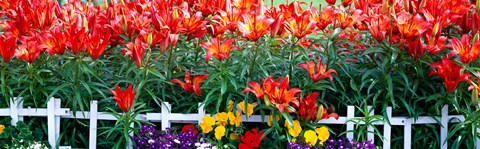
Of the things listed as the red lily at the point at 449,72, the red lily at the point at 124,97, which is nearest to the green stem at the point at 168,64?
the red lily at the point at 124,97

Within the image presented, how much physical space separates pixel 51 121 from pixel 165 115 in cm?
51

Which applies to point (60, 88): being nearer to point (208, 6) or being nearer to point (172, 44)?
point (172, 44)

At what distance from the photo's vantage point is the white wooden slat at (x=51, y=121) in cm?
334

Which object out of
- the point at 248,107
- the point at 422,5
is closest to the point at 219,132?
the point at 248,107

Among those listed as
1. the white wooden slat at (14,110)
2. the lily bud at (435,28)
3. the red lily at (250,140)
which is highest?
the lily bud at (435,28)

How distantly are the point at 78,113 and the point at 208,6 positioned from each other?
0.77 m

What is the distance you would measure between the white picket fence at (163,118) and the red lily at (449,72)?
0.74 feet

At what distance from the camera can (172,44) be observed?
124 inches

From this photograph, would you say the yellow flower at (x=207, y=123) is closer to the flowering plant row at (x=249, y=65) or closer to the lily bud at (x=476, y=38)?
the flowering plant row at (x=249, y=65)

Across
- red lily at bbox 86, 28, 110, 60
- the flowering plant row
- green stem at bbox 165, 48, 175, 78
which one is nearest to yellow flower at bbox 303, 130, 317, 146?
the flowering plant row

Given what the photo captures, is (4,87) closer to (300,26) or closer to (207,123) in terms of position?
(207,123)

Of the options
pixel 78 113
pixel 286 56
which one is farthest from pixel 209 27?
pixel 78 113

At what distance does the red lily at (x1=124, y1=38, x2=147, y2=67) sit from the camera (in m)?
3.11

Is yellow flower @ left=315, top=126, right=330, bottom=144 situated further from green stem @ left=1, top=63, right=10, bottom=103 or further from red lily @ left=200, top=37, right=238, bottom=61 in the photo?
green stem @ left=1, top=63, right=10, bottom=103
